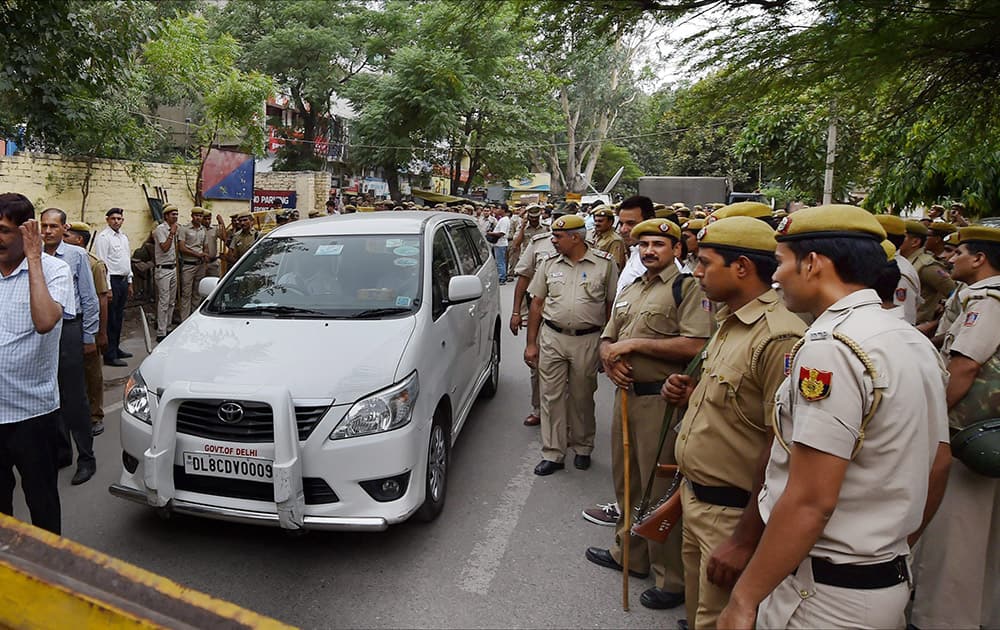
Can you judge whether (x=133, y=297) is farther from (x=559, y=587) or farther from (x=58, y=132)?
(x=559, y=587)

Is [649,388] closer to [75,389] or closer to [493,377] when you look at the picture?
[493,377]

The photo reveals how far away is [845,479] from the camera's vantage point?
1475 millimetres

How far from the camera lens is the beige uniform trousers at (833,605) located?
147 centimetres

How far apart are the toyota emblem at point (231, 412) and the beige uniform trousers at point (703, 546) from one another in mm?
2031

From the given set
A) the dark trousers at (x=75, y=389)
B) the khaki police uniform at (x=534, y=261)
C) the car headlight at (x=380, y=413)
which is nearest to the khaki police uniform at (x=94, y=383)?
the dark trousers at (x=75, y=389)

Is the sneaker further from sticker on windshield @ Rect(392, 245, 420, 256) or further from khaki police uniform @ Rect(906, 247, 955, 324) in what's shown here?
khaki police uniform @ Rect(906, 247, 955, 324)

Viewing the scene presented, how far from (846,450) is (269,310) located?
333 cm

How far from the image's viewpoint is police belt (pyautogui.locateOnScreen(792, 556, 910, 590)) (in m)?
1.48

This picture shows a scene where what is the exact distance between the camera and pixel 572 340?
4.35 meters

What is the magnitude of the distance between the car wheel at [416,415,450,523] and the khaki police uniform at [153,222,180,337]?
6.14 meters

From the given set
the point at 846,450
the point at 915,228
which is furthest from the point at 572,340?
the point at 846,450

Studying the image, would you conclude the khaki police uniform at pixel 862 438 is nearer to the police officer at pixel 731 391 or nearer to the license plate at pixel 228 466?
the police officer at pixel 731 391

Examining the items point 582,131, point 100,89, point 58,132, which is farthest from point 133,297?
point 582,131

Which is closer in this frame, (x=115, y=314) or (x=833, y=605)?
(x=833, y=605)
